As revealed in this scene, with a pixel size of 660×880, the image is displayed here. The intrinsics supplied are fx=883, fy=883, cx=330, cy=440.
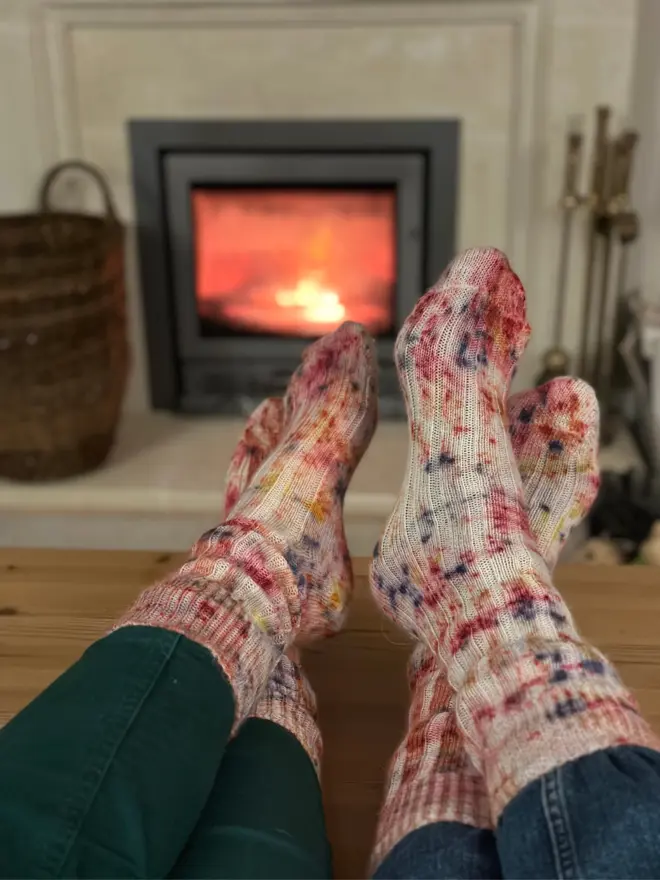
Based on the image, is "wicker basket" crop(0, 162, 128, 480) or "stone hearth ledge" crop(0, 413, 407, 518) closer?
"wicker basket" crop(0, 162, 128, 480)

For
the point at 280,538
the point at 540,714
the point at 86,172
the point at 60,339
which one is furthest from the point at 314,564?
the point at 86,172

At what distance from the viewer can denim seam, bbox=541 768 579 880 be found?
0.43m

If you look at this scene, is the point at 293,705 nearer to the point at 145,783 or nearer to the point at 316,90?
the point at 145,783

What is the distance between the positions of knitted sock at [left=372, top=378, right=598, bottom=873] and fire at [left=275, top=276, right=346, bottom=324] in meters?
0.90

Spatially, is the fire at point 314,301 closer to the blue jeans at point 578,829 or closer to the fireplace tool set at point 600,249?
the fireplace tool set at point 600,249

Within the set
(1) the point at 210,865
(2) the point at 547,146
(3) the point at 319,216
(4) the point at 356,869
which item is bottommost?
(4) the point at 356,869

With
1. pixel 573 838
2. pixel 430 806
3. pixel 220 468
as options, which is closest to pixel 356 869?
pixel 430 806

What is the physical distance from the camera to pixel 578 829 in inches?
17.1

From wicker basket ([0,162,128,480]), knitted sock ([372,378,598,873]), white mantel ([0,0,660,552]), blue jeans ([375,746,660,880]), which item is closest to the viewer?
blue jeans ([375,746,660,880])

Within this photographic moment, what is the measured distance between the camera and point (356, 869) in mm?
626

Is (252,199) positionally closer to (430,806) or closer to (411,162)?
(411,162)

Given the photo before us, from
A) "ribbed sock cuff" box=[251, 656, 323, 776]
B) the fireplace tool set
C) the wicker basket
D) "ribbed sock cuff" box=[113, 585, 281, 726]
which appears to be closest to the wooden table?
"ribbed sock cuff" box=[251, 656, 323, 776]

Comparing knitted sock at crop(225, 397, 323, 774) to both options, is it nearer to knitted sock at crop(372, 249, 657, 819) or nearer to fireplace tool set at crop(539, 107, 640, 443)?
knitted sock at crop(372, 249, 657, 819)

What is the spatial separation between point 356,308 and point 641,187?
1.93 feet
